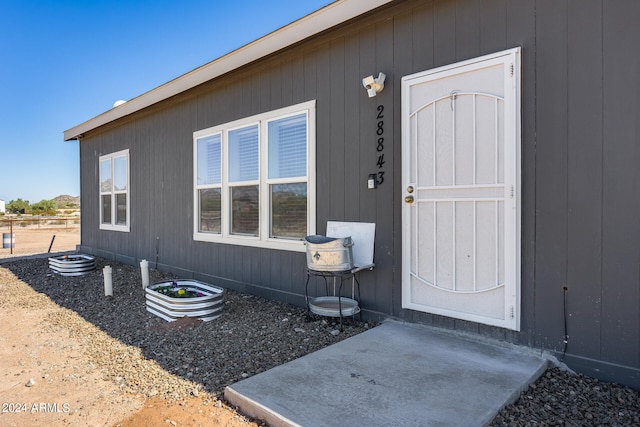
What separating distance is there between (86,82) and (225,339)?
1447 centimetres

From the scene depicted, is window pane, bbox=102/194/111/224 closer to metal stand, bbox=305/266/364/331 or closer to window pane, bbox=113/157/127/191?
window pane, bbox=113/157/127/191

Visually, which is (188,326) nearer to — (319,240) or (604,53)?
(319,240)

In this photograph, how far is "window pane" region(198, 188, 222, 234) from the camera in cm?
522

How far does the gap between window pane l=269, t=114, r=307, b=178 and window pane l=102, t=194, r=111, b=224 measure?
5428 mm

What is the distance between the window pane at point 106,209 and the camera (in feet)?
26.6

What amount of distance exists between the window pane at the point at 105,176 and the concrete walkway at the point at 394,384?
7294 mm

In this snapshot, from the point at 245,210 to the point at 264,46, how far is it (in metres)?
1.98

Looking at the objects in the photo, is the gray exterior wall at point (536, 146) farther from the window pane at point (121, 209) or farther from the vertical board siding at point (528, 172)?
the window pane at point (121, 209)

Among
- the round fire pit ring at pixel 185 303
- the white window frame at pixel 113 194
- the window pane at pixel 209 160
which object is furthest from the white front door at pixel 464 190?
the white window frame at pixel 113 194

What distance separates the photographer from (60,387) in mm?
2336

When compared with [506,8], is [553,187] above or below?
below

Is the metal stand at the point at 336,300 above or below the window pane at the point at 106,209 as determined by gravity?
below

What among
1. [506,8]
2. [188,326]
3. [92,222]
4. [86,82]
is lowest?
[188,326]

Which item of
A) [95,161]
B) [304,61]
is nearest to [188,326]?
[304,61]
